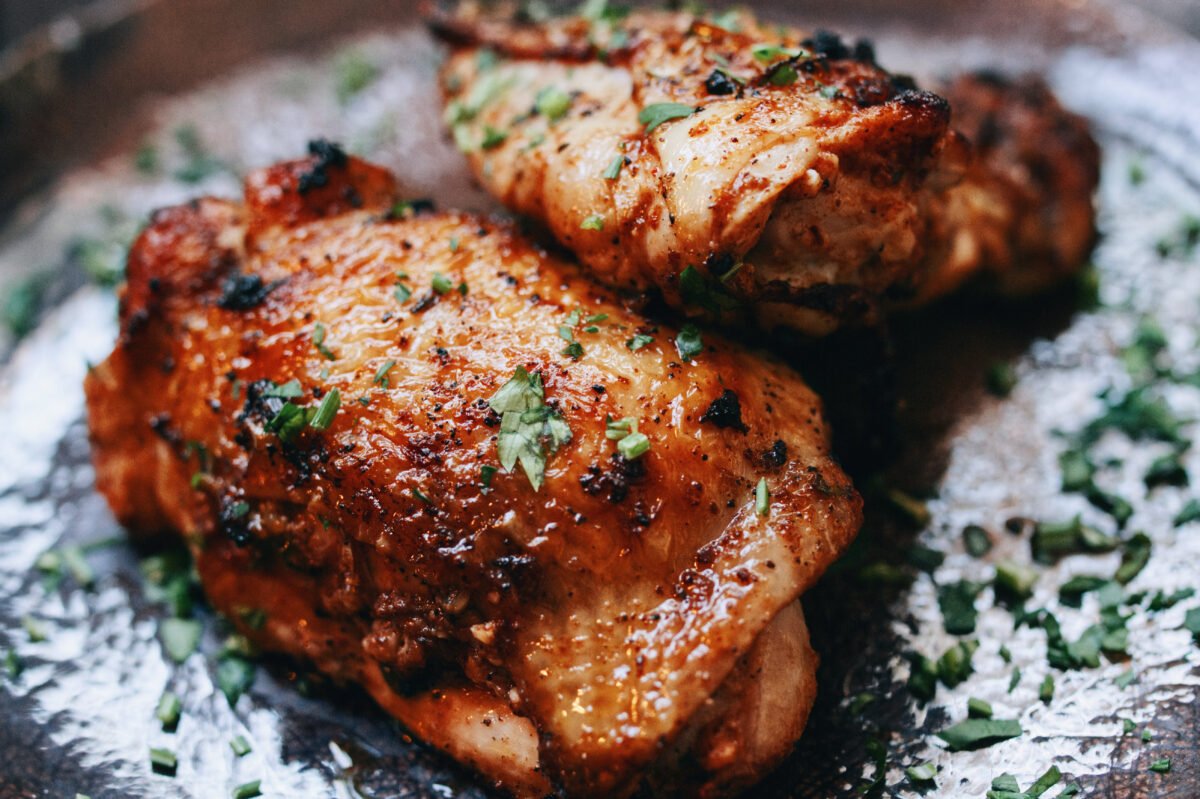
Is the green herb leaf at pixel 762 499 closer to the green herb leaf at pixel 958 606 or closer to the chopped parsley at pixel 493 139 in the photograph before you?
the green herb leaf at pixel 958 606

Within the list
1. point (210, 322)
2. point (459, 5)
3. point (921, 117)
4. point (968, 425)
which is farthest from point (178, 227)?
point (968, 425)

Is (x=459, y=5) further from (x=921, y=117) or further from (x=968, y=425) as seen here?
(x=968, y=425)

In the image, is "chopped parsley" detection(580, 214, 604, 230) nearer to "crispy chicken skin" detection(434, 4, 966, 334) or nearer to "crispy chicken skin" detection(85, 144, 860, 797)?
"crispy chicken skin" detection(434, 4, 966, 334)

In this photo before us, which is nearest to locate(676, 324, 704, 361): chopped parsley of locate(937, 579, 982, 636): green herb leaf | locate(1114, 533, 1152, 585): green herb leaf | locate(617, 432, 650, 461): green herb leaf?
locate(617, 432, 650, 461): green herb leaf

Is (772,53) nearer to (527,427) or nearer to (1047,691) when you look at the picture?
(527,427)

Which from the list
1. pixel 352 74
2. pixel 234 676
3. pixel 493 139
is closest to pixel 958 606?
pixel 493 139

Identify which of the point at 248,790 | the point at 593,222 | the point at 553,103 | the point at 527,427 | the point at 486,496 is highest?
the point at 553,103
